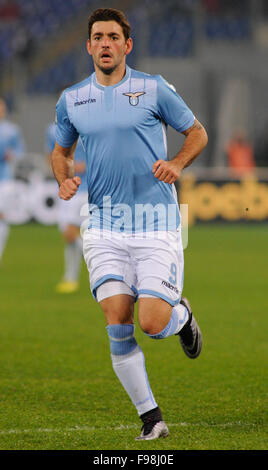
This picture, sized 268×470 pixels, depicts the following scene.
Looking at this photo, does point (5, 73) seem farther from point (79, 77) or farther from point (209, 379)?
point (209, 379)

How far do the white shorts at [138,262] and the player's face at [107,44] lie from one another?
2.87 feet

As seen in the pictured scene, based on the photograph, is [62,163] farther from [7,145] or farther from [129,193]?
[7,145]

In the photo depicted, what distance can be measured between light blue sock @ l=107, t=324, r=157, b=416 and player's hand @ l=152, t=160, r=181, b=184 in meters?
0.76

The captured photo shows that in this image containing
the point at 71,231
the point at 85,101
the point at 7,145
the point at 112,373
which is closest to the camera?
the point at 85,101

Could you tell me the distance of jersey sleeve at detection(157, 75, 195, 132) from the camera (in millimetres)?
4547

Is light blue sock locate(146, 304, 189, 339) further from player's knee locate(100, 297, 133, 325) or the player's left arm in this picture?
the player's left arm

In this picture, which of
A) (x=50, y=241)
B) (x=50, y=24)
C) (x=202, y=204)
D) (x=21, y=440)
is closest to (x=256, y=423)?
(x=21, y=440)

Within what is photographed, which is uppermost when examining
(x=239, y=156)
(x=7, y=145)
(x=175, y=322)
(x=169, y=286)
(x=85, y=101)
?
(x=239, y=156)

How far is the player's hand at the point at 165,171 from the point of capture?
172 inches

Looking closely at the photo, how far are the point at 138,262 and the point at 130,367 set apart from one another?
54 centimetres

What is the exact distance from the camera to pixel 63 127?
188 inches

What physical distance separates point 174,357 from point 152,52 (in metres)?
16.4

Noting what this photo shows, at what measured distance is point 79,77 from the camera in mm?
22109

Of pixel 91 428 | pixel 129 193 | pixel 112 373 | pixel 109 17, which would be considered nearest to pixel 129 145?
pixel 129 193
